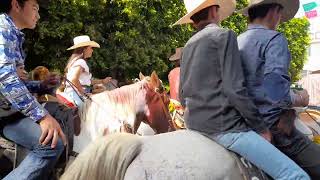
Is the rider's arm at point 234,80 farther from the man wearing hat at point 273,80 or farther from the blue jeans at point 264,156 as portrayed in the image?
the man wearing hat at point 273,80

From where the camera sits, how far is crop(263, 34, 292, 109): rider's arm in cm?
340

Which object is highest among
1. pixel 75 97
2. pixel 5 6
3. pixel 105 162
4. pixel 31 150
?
pixel 5 6

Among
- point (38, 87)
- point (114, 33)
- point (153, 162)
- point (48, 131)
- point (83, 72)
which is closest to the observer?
point (153, 162)

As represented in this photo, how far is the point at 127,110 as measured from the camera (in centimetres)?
579

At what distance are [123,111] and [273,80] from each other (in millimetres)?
2654

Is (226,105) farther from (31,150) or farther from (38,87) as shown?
(38,87)

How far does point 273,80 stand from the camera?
3404 mm

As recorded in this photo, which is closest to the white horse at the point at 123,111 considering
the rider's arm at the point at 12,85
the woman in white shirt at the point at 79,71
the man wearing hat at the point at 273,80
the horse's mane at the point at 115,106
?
the horse's mane at the point at 115,106

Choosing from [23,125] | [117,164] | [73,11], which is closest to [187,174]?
[117,164]

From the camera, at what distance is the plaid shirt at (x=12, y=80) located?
3617mm

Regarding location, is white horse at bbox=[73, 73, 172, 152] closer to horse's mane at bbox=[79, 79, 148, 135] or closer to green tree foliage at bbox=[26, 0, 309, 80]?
horse's mane at bbox=[79, 79, 148, 135]

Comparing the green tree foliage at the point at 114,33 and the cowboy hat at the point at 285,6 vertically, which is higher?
the cowboy hat at the point at 285,6

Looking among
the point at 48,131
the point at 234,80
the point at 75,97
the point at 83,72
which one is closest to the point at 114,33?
the point at 83,72

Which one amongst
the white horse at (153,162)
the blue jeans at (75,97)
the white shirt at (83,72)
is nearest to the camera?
the white horse at (153,162)
